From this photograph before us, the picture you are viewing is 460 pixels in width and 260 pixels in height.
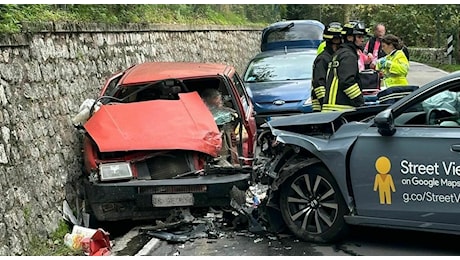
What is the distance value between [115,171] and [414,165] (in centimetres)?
302

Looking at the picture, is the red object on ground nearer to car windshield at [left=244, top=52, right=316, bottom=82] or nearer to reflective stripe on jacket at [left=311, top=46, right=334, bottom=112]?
reflective stripe on jacket at [left=311, top=46, right=334, bottom=112]

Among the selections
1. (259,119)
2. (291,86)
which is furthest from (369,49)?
(259,119)

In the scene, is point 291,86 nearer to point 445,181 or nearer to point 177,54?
point 177,54

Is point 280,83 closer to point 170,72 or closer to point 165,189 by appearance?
point 170,72

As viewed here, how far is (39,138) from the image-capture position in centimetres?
745

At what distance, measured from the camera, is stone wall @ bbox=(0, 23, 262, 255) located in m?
6.60

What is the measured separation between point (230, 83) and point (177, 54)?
276 inches

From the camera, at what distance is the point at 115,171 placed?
23.2 ft

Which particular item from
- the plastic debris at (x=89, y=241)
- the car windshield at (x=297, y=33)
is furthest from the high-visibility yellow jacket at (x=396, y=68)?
the car windshield at (x=297, y=33)

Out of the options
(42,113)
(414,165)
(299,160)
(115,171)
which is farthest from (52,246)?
(414,165)

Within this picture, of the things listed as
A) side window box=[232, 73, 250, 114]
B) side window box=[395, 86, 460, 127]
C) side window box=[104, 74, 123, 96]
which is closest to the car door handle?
side window box=[395, 86, 460, 127]

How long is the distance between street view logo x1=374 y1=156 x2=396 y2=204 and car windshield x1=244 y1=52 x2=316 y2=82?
6663 mm

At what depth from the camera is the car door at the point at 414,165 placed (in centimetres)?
566

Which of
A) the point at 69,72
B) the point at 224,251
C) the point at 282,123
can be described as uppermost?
the point at 69,72
